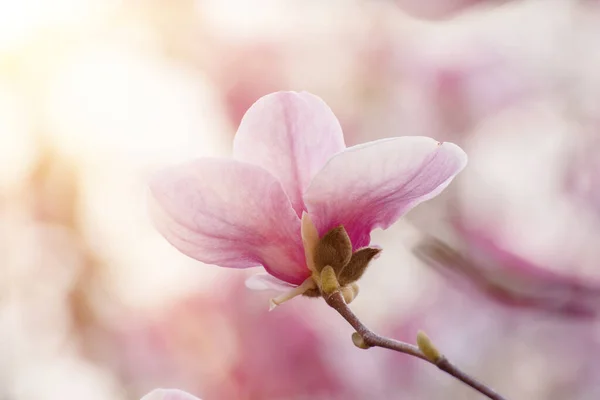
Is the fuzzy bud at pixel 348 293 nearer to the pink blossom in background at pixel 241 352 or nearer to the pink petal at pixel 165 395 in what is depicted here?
the pink petal at pixel 165 395

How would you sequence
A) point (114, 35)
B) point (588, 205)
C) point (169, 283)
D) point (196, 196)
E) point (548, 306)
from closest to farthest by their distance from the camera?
point (196, 196), point (548, 306), point (588, 205), point (169, 283), point (114, 35)

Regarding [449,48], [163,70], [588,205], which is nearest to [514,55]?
[449,48]

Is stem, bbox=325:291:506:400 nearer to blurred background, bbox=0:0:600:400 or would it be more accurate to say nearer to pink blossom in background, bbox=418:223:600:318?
pink blossom in background, bbox=418:223:600:318

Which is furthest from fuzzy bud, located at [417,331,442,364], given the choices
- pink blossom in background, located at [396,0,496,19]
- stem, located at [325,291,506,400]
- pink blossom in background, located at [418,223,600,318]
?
pink blossom in background, located at [396,0,496,19]

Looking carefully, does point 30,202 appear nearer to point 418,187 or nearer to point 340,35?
point 340,35

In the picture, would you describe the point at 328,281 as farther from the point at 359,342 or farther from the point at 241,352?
the point at 241,352

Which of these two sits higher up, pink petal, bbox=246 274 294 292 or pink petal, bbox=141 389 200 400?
pink petal, bbox=246 274 294 292

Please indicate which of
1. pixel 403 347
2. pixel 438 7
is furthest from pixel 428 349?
pixel 438 7
